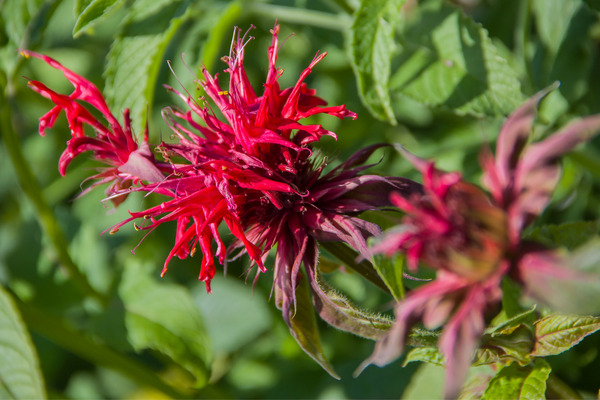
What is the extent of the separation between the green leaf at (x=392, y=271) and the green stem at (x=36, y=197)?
807 millimetres

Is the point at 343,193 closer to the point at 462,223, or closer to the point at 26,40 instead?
the point at 462,223

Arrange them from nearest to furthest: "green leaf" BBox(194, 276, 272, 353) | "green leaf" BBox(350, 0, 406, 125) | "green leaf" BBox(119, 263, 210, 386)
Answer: "green leaf" BBox(350, 0, 406, 125) < "green leaf" BBox(119, 263, 210, 386) < "green leaf" BBox(194, 276, 272, 353)

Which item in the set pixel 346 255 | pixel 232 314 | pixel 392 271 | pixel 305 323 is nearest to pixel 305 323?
pixel 305 323

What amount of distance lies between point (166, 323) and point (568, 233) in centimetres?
70

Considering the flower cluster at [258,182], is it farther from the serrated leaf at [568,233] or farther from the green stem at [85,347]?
the green stem at [85,347]

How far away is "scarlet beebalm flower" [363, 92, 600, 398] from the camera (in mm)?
441

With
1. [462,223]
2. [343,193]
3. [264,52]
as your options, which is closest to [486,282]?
[462,223]

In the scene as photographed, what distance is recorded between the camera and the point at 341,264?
78 cm

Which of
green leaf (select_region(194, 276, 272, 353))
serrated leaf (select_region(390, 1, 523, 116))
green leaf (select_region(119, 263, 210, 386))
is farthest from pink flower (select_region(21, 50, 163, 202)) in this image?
green leaf (select_region(194, 276, 272, 353))

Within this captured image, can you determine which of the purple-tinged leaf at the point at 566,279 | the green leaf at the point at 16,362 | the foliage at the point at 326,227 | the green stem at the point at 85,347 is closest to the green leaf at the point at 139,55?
the foliage at the point at 326,227

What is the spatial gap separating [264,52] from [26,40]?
576 millimetres

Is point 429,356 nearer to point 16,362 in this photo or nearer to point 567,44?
point 16,362

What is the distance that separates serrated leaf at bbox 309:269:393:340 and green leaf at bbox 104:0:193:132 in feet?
1.11

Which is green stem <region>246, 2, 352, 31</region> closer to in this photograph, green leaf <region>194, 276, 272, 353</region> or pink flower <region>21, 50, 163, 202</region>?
pink flower <region>21, 50, 163, 202</region>
